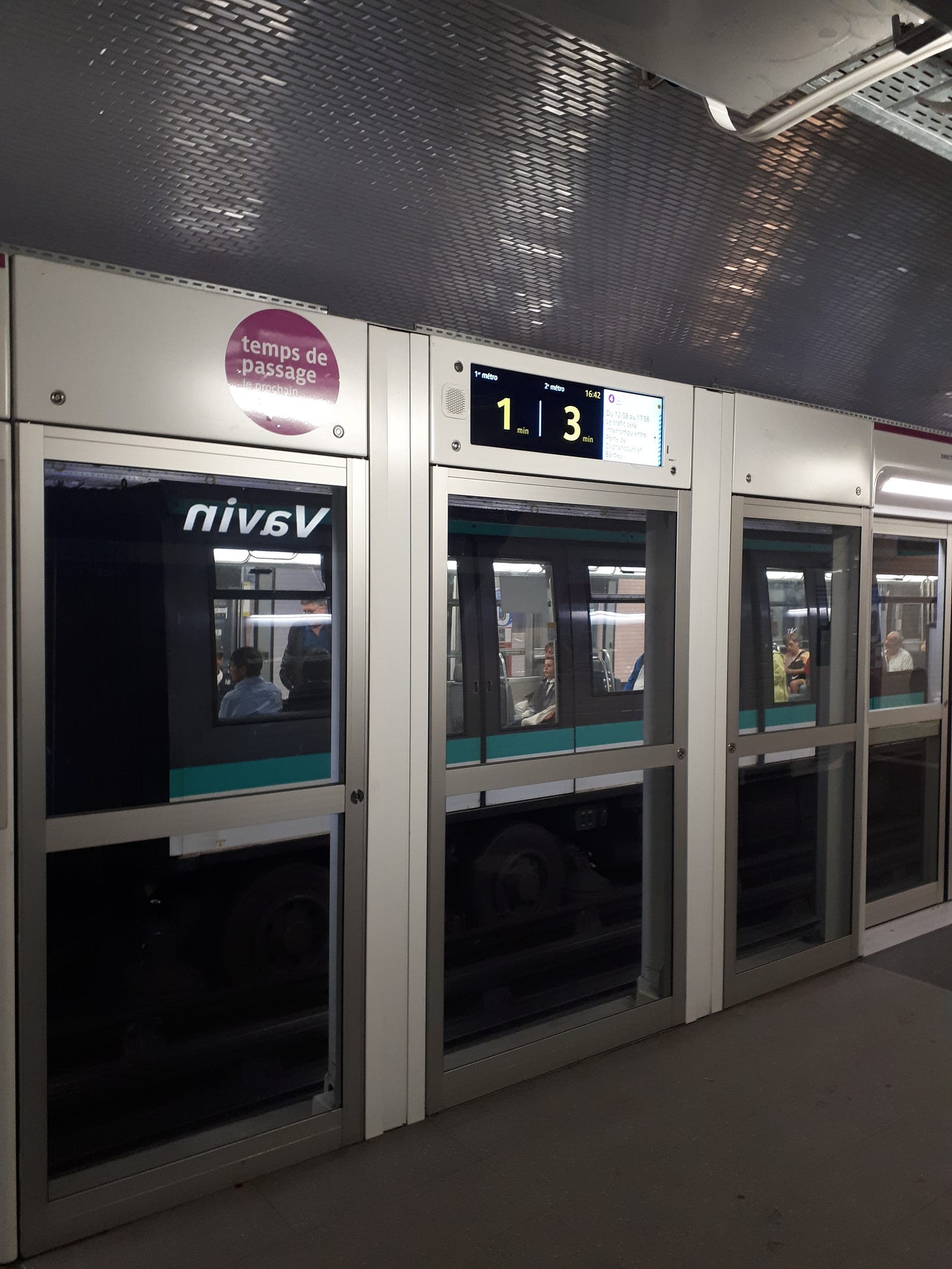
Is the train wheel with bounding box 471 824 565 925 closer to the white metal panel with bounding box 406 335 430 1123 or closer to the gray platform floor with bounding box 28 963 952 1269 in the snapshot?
the gray platform floor with bounding box 28 963 952 1269

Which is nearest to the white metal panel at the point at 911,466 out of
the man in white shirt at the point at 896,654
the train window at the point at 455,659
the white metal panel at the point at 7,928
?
the man in white shirt at the point at 896,654

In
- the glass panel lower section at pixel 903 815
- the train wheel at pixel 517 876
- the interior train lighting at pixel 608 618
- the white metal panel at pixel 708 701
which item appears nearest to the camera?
the white metal panel at pixel 708 701

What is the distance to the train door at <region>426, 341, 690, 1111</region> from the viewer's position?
317 cm

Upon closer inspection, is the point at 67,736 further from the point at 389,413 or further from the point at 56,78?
the point at 56,78

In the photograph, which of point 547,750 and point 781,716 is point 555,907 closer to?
point 547,750

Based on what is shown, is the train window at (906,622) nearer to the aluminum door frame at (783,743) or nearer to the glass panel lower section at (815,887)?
the glass panel lower section at (815,887)

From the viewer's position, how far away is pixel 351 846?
9.59ft

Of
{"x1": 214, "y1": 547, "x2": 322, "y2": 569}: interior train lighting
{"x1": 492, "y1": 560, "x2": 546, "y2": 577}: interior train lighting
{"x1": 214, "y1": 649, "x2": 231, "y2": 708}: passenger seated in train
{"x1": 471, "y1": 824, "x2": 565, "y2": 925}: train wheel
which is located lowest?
{"x1": 471, "y1": 824, "x2": 565, "y2": 925}: train wheel

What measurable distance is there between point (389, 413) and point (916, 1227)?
284cm

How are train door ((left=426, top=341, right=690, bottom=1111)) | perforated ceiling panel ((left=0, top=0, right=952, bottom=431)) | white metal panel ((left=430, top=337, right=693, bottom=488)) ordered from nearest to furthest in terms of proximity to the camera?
1. perforated ceiling panel ((left=0, top=0, right=952, bottom=431))
2. white metal panel ((left=430, top=337, right=693, bottom=488))
3. train door ((left=426, top=341, right=690, bottom=1111))

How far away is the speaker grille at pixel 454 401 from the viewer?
307cm

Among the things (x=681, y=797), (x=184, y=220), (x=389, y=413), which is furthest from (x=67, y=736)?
(x=681, y=797)

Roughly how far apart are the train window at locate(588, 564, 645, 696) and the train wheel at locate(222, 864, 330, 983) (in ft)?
6.07

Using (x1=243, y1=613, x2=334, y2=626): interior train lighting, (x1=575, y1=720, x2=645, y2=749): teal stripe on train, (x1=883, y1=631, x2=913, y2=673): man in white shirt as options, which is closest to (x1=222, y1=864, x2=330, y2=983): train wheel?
(x1=243, y1=613, x2=334, y2=626): interior train lighting
